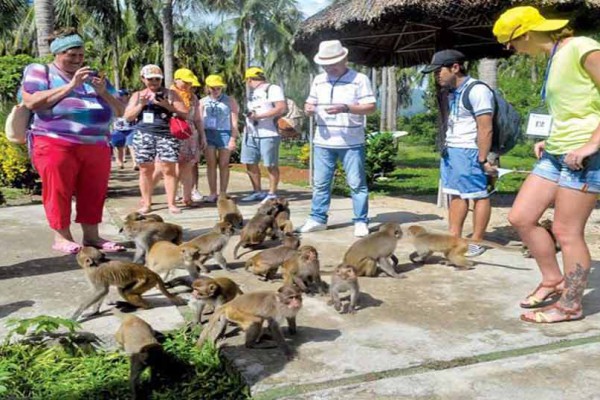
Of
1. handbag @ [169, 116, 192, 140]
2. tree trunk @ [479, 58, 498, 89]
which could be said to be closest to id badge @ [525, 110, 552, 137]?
handbag @ [169, 116, 192, 140]

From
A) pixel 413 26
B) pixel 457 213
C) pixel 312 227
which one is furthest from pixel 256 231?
pixel 413 26

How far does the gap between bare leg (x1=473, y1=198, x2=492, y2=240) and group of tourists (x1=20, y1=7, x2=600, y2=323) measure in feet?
0.03

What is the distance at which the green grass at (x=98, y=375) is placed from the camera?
10.5 feet

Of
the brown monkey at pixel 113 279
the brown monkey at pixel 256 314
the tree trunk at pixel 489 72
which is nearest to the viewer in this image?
the brown monkey at pixel 256 314

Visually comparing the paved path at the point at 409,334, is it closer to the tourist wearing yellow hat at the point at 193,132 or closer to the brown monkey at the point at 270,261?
the brown monkey at the point at 270,261

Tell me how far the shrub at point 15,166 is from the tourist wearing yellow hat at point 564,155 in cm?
851

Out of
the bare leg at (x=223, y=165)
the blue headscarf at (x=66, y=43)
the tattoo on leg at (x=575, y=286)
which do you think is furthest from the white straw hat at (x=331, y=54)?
the tattoo on leg at (x=575, y=286)

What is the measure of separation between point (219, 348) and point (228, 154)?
6081 mm

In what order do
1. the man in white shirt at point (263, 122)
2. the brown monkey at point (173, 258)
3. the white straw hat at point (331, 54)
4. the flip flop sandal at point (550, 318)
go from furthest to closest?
the man in white shirt at point (263, 122)
the white straw hat at point (331, 54)
the brown monkey at point (173, 258)
the flip flop sandal at point (550, 318)

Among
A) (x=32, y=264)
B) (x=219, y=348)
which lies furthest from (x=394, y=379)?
(x=32, y=264)

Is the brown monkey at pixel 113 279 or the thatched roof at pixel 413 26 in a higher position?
the thatched roof at pixel 413 26

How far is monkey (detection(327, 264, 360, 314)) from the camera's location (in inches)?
172

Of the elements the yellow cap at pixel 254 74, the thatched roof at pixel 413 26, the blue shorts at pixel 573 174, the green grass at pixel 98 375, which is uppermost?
the thatched roof at pixel 413 26

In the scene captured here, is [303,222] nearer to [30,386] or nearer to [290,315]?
[290,315]
